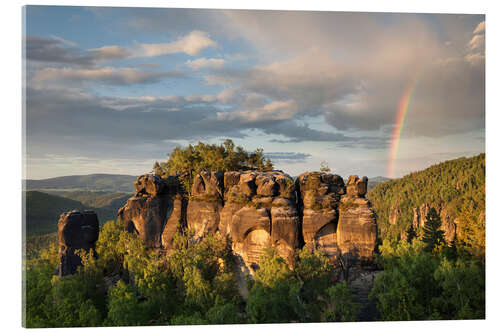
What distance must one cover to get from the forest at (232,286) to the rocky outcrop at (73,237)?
822 mm

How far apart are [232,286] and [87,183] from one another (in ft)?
42.9

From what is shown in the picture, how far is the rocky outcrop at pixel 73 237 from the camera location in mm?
23109

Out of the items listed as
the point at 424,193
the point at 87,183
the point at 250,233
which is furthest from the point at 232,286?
the point at 424,193

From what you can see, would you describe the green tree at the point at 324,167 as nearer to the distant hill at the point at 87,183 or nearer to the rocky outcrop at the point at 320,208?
the rocky outcrop at the point at 320,208

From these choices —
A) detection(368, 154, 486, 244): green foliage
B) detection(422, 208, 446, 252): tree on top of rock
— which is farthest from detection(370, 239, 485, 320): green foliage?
detection(368, 154, 486, 244): green foliage

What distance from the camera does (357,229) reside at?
21.4 meters

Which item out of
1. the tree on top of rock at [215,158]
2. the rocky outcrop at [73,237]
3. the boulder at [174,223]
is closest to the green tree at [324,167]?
the tree on top of rock at [215,158]

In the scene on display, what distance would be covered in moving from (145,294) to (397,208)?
84.3 m

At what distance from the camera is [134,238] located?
24125 millimetres

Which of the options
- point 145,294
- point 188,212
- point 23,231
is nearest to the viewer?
point 23,231

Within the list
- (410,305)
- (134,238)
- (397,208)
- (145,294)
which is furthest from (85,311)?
(397,208)

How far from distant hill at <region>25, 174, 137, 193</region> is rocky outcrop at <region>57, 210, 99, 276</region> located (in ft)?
6.72

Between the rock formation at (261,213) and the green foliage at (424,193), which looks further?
the green foliage at (424,193)

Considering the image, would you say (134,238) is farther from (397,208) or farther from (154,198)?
(397,208)
